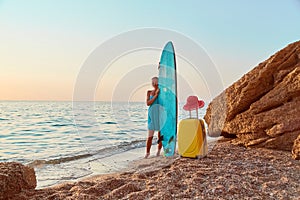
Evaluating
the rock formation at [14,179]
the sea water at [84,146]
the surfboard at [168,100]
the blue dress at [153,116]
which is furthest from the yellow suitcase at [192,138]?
the rock formation at [14,179]

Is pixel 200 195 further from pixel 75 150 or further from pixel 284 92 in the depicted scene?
pixel 75 150

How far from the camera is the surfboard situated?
4.58 meters

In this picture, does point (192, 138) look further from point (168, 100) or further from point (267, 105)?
point (267, 105)

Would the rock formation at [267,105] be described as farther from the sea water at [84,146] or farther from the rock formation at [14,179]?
the rock formation at [14,179]

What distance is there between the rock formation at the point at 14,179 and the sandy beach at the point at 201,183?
3.3 inches

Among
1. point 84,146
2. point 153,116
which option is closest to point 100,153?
point 84,146

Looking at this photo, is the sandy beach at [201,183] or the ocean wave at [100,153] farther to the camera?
the ocean wave at [100,153]

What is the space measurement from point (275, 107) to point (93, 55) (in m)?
3.09

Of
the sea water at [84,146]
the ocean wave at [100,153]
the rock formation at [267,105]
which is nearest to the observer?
the rock formation at [267,105]

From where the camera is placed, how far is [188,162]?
12.7 feet

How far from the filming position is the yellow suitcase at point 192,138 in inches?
162

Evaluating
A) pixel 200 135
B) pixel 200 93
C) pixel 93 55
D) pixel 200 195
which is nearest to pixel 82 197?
pixel 200 195

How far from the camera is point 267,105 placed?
15.3ft

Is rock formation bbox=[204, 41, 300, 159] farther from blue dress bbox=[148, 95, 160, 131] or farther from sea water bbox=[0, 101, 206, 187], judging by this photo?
blue dress bbox=[148, 95, 160, 131]
